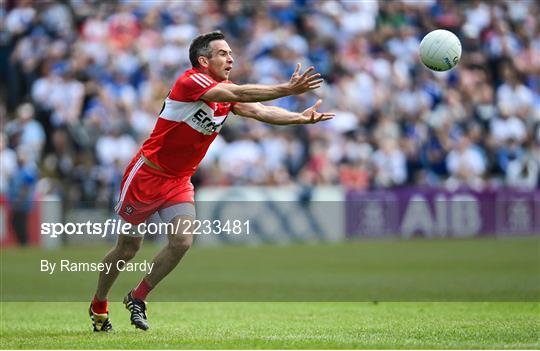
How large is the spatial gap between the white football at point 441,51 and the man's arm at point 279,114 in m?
1.61

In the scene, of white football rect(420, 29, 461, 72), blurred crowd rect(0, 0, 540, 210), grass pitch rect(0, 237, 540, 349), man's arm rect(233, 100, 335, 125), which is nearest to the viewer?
A: grass pitch rect(0, 237, 540, 349)

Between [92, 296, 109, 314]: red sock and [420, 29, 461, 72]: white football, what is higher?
[420, 29, 461, 72]: white football

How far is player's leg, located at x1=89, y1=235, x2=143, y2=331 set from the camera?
10.8 metres

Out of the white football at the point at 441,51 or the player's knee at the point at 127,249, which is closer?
the player's knee at the point at 127,249

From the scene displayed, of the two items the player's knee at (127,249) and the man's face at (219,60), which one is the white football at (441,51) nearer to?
the man's face at (219,60)

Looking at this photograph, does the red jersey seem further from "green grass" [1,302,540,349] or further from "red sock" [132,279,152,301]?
"green grass" [1,302,540,349]

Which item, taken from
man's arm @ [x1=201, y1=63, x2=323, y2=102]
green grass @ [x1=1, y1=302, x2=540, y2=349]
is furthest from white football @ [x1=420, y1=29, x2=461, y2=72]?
green grass @ [x1=1, y1=302, x2=540, y2=349]

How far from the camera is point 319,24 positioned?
2795 cm

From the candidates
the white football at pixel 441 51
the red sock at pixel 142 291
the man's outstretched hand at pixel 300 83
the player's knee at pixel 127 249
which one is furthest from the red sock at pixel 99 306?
the white football at pixel 441 51

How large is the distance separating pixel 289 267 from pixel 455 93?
975 centimetres

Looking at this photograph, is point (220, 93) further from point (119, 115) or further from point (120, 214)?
point (119, 115)

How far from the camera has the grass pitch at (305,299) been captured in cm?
1022

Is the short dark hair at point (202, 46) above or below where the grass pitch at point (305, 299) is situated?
above

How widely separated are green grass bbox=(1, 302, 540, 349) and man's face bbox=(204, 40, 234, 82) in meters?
2.47
